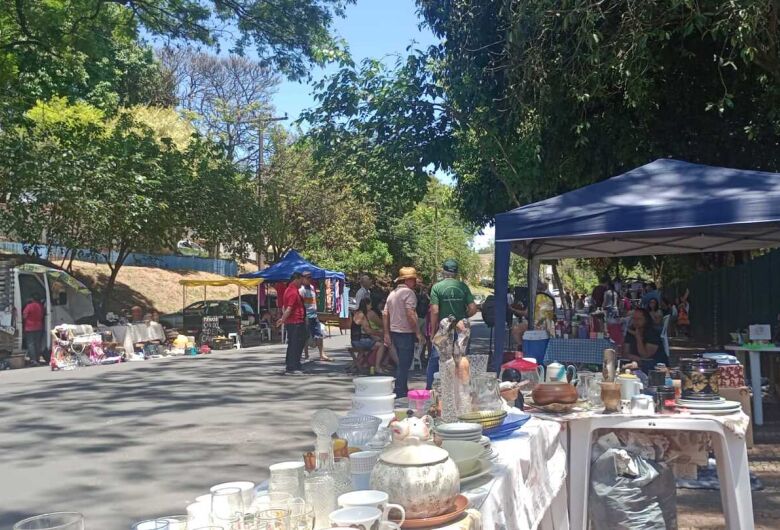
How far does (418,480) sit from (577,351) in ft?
20.0

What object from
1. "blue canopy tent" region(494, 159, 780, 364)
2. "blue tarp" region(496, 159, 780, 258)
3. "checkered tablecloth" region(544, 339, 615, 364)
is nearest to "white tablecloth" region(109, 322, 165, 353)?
"checkered tablecloth" region(544, 339, 615, 364)

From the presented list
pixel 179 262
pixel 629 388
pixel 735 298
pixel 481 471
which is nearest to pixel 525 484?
pixel 481 471

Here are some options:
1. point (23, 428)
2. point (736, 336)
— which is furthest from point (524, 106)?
point (23, 428)

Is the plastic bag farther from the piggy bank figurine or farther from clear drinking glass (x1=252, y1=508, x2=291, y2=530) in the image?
clear drinking glass (x1=252, y1=508, x2=291, y2=530)

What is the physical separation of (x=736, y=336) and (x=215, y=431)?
21.7ft

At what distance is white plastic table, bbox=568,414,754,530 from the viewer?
3848 mm

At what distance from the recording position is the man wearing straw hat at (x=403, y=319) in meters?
8.65

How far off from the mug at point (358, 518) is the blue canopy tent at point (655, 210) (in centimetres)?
472

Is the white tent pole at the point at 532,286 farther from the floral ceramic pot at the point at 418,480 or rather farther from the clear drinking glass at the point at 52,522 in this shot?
the clear drinking glass at the point at 52,522

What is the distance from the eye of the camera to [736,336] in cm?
889

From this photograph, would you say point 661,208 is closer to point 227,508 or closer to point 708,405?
point 708,405

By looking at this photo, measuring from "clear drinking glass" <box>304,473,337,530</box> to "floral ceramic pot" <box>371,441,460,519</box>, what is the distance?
18 cm

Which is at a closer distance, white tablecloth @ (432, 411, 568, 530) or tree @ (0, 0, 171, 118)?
white tablecloth @ (432, 411, 568, 530)

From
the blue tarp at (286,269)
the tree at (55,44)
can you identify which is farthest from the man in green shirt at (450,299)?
the blue tarp at (286,269)
